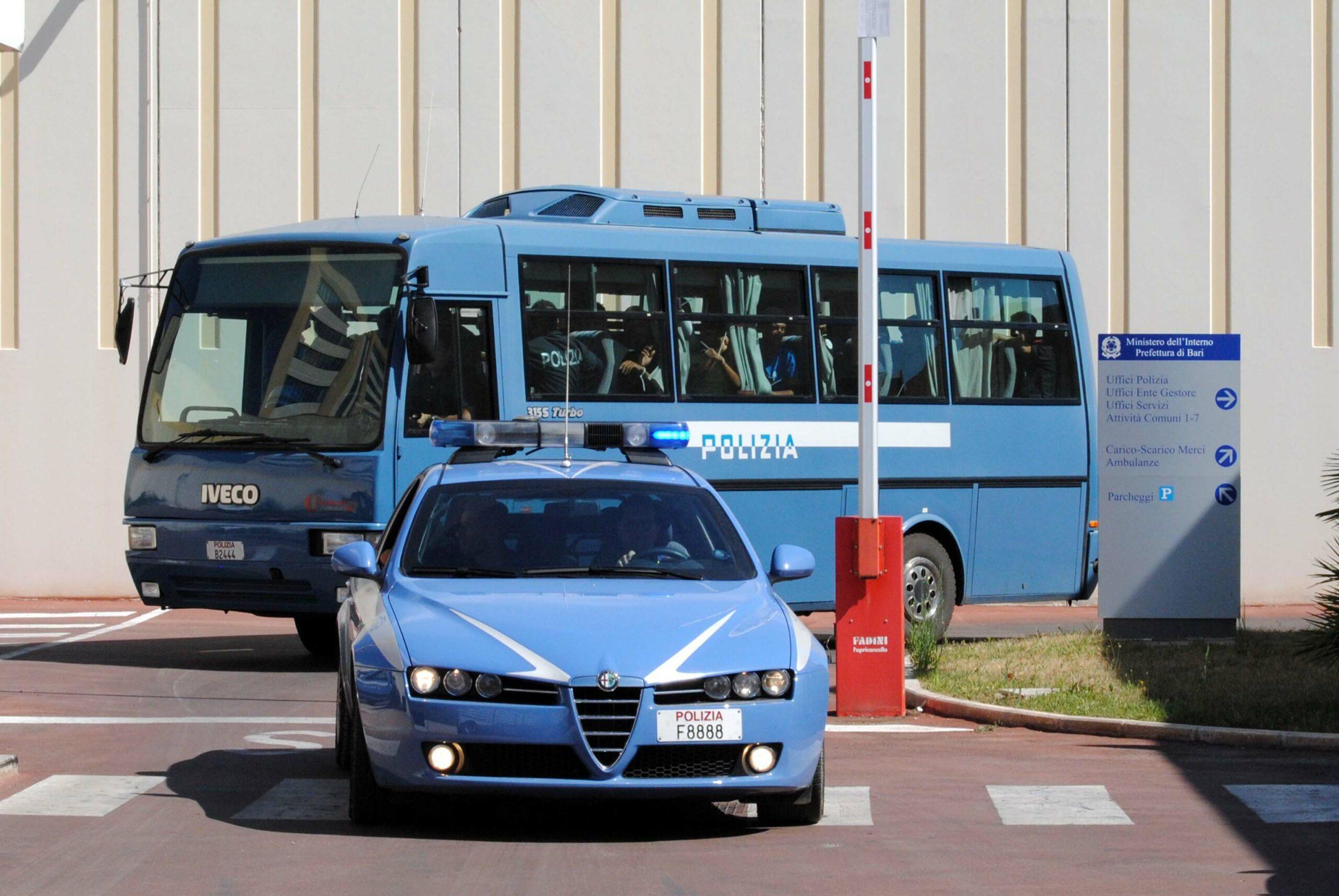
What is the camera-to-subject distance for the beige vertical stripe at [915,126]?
78.7 ft

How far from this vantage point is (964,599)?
704 inches

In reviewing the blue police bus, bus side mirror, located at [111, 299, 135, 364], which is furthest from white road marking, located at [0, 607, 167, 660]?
bus side mirror, located at [111, 299, 135, 364]

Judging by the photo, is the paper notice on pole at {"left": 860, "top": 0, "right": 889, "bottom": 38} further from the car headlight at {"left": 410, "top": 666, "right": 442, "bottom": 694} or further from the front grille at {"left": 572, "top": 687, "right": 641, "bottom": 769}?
the car headlight at {"left": 410, "top": 666, "right": 442, "bottom": 694}

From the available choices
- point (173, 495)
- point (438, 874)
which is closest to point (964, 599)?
point (173, 495)

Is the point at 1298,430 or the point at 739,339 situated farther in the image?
the point at 1298,430

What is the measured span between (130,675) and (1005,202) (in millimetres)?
12998

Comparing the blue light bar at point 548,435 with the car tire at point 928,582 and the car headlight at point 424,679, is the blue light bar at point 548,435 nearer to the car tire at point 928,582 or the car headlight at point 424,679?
the car headlight at point 424,679

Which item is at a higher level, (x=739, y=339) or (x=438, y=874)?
(x=739, y=339)

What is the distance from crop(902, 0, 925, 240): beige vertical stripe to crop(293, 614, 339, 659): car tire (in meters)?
10.1

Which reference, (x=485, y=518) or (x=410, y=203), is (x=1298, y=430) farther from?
(x=485, y=518)

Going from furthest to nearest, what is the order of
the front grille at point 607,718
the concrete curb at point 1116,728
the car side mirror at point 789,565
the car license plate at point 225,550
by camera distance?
the car license plate at point 225,550
the concrete curb at point 1116,728
the car side mirror at point 789,565
the front grille at point 607,718

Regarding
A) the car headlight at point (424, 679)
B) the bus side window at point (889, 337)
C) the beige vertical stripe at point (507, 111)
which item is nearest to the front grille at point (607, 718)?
the car headlight at point (424, 679)

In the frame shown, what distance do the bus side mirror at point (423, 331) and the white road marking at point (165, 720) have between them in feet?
10.9

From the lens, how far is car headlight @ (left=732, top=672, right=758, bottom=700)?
7949 millimetres
